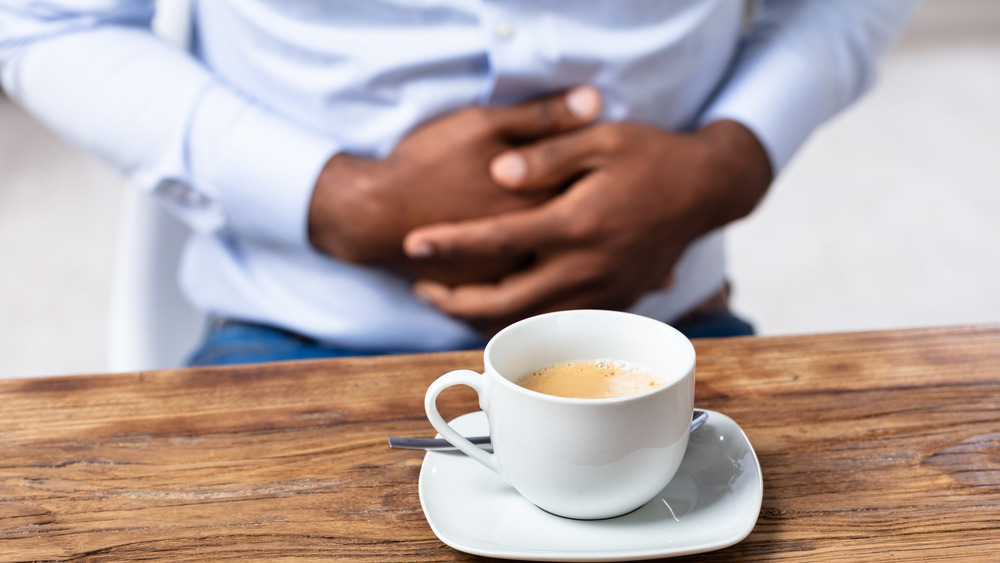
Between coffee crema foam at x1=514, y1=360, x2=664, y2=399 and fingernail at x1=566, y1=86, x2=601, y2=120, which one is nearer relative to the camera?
coffee crema foam at x1=514, y1=360, x2=664, y2=399

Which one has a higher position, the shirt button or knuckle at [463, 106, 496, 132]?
the shirt button

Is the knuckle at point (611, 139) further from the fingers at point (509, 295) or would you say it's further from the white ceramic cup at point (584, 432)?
the white ceramic cup at point (584, 432)

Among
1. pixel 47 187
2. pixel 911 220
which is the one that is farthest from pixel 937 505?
pixel 47 187

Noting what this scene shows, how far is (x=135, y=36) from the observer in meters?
0.73

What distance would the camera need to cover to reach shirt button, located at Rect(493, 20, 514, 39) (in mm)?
647

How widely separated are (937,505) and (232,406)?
35cm

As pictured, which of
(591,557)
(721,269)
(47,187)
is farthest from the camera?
(47,187)

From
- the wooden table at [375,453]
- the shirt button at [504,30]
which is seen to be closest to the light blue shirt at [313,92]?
the shirt button at [504,30]

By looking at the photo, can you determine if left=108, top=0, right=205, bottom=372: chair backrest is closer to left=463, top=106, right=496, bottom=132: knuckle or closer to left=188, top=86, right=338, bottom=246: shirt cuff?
left=188, top=86, right=338, bottom=246: shirt cuff

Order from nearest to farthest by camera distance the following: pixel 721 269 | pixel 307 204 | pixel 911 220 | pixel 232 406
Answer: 1. pixel 232 406
2. pixel 307 204
3. pixel 721 269
4. pixel 911 220

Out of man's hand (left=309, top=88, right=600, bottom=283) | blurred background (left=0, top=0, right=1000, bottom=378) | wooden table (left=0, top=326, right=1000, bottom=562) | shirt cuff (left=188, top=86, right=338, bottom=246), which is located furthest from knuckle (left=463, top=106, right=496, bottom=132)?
blurred background (left=0, top=0, right=1000, bottom=378)

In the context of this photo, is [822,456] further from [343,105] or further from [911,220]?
[911,220]

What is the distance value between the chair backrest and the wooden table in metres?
0.24

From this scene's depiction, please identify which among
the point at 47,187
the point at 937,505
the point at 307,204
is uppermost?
the point at 937,505
